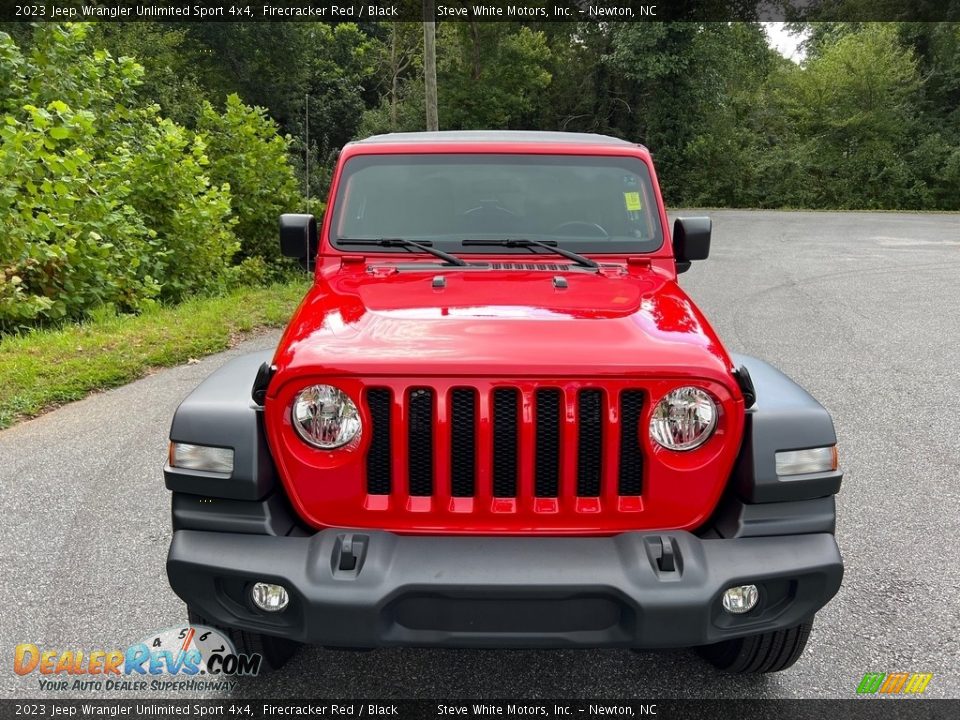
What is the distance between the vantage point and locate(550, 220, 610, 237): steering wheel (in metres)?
3.80

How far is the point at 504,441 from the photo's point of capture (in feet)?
7.97

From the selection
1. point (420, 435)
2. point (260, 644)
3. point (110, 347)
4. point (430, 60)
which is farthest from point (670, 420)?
point (430, 60)

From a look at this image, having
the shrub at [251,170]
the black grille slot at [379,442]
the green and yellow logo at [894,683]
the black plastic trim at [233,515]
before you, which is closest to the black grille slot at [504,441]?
the black grille slot at [379,442]

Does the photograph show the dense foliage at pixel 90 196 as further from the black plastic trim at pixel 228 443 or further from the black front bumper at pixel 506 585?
the black front bumper at pixel 506 585

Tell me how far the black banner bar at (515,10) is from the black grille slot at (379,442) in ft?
87.5

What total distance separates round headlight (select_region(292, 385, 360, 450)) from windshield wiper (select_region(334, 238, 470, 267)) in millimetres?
1218

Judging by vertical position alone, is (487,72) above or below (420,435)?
above

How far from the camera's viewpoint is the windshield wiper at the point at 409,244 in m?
3.51

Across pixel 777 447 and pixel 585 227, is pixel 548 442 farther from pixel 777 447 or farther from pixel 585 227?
pixel 585 227

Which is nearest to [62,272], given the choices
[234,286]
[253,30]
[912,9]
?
[234,286]

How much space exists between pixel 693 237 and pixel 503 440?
1.92m

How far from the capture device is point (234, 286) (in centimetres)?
1211

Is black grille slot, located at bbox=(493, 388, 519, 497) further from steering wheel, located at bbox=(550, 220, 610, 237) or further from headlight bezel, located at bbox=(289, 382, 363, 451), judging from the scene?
steering wheel, located at bbox=(550, 220, 610, 237)

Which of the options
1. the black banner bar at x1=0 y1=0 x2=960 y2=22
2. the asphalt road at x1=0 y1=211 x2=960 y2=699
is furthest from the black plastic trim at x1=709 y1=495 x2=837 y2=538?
the black banner bar at x1=0 y1=0 x2=960 y2=22
